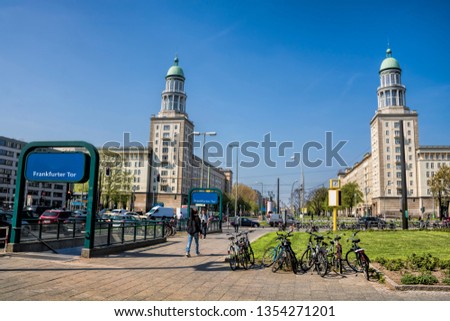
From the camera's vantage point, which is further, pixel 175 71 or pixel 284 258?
pixel 175 71

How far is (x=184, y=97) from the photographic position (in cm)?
11719

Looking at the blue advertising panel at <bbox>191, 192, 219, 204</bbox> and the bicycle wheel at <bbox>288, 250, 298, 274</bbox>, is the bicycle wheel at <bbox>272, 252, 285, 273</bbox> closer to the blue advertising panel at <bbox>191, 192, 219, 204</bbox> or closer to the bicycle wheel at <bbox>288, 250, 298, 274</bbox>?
the bicycle wheel at <bbox>288, 250, 298, 274</bbox>

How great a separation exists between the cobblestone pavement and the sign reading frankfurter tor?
2.73 m

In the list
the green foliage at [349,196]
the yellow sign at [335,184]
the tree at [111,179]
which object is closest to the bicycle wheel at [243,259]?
the yellow sign at [335,184]

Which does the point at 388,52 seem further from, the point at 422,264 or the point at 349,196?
the point at 422,264

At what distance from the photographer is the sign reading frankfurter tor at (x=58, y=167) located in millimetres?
13086

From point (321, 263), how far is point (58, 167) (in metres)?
9.48

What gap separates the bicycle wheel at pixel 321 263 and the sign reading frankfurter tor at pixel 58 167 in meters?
8.28

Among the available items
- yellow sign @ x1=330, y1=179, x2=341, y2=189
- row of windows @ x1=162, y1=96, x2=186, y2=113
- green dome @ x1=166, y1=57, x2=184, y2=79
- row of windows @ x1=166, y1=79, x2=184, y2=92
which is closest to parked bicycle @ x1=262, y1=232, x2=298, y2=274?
yellow sign @ x1=330, y1=179, x2=341, y2=189

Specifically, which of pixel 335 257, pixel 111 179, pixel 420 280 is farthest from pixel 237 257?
pixel 111 179

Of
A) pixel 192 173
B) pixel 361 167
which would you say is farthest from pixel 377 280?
pixel 361 167

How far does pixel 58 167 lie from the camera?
1327cm

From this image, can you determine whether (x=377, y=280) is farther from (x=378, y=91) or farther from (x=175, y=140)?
(x=378, y=91)
